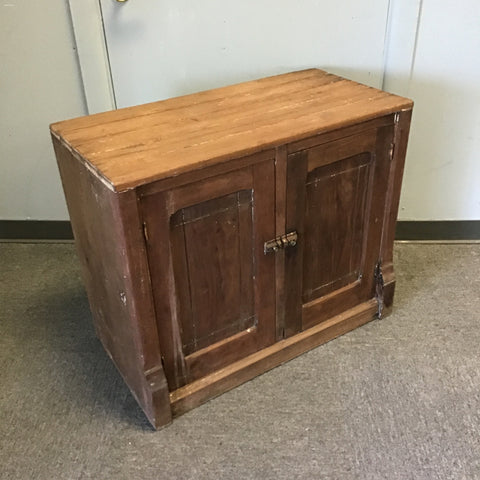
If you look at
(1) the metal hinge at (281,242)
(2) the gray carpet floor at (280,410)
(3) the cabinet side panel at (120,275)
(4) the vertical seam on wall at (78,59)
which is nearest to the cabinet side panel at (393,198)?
(2) the gray carpet floor at (280,410)

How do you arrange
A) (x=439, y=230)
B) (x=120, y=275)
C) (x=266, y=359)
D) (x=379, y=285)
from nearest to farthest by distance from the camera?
(x=120, y=275) → (x=266, y=359) → (x=379, y=285) → (x=439, y=230)

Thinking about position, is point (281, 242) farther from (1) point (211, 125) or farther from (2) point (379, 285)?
(2) point (379, 285)

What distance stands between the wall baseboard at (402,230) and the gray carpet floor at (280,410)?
1.05 ft

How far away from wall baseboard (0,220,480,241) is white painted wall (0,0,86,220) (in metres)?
0.03

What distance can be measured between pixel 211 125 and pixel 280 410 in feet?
2.51

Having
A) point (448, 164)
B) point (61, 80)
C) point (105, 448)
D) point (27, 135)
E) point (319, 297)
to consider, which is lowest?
point (105, 448)

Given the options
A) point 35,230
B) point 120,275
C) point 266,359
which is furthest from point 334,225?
point 35,230

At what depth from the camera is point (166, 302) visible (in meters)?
1.40

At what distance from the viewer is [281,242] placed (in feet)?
4.97

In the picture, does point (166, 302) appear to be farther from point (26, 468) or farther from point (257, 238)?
point (26, 468)

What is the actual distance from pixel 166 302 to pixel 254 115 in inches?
20.6

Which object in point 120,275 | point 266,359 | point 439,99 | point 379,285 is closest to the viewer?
point 120,275

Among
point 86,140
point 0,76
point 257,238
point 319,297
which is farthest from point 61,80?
point 319,297

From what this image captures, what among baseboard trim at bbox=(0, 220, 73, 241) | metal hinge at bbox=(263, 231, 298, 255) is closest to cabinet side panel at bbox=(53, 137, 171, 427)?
metal hinge at bbox=(263, 231, 298, 255)
